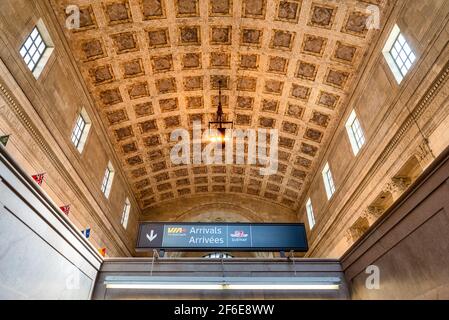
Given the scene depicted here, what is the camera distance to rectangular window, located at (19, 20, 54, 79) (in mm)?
9473

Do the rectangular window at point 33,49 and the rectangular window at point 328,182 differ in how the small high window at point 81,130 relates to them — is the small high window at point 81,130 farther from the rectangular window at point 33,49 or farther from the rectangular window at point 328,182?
the rectangular window at point 328,182

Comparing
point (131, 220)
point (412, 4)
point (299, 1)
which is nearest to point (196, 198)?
point (131, 220)

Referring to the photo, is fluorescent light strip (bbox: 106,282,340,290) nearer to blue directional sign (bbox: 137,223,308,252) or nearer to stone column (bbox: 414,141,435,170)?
blue directional sign (bbox: 137,223,308,252)

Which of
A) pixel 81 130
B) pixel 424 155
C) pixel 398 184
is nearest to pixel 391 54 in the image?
pixel 424 155

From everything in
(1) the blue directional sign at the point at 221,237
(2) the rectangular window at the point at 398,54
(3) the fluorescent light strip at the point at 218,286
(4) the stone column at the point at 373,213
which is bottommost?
(3) the fluorescent light strip at the point at 218,286

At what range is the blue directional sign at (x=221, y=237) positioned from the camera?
24.2ft

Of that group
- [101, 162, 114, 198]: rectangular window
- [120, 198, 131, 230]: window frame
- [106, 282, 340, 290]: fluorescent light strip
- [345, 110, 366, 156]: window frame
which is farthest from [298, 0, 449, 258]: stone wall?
[120, 198, 131, 230]: window frame

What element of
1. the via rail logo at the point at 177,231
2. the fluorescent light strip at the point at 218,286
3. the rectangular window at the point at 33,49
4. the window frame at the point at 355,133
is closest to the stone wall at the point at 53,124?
the rectangular window at the point at 33,49

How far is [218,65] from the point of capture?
1398 centimetres

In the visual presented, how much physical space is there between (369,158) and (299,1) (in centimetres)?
663

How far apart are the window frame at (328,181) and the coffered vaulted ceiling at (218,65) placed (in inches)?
37.2

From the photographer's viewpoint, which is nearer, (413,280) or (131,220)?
(413,280)
